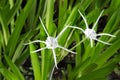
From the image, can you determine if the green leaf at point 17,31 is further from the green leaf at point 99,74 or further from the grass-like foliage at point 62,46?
the green leaf at point 99,74

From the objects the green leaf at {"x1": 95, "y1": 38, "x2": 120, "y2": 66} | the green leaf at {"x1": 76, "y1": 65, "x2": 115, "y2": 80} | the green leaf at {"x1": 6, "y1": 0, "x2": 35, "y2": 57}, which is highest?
the green leaf at {"x1": 6, "y1": 0, "x2": 35, "y2": 57}

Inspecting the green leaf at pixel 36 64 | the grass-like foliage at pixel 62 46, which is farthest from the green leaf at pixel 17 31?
the green leaf at pixel 36 64

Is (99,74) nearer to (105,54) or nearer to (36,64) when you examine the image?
(105,54)

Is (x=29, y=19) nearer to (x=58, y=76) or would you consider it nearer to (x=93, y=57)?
(x=58, y=76)

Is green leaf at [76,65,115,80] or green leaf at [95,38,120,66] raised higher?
green leaf at [95,38,120,66]

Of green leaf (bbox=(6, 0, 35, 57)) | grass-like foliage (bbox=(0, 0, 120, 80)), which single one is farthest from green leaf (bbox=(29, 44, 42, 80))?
green leaf (bbox=(6, 0, 35, 57))

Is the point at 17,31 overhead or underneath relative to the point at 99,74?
overhead

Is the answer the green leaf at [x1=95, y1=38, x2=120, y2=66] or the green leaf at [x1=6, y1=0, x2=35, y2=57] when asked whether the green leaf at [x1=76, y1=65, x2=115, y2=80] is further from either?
the green leaf at [x1=6, y1=0, x2=35, y2=57]

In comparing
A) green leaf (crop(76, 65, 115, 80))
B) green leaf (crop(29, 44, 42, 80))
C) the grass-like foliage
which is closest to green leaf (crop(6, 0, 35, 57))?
the grass-like foliage

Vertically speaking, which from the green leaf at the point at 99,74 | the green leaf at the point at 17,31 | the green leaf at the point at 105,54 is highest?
the green leaf at the point at 17,31

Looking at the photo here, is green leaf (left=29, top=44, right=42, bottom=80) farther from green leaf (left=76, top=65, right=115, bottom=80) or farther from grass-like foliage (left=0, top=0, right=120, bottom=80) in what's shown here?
green leaf (left=76, top=65, right=115, bottom=80)

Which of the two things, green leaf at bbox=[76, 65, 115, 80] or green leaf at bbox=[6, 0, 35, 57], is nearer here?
green leaf at bbox=[76, 65, 115, 80]

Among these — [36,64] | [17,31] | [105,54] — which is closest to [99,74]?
[105,54]
